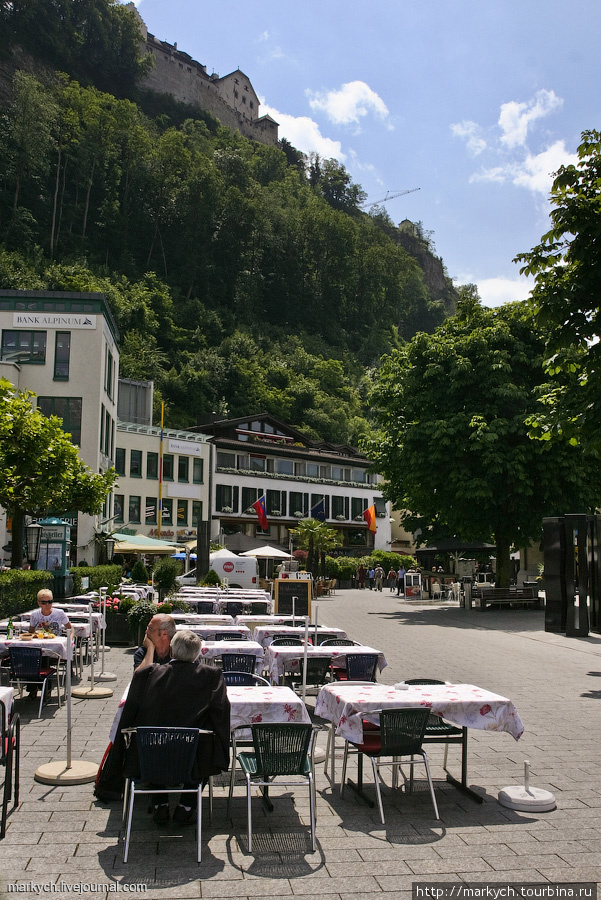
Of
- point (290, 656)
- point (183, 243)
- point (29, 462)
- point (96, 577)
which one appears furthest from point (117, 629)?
point (183, 243)

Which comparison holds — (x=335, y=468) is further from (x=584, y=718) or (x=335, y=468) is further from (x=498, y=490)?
(x=584, y=718)

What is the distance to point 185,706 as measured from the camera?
19.7 feet

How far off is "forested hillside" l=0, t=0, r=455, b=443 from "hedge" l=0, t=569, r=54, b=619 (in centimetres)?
5320

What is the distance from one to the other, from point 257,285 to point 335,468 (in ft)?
109

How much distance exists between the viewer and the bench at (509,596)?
3086cm

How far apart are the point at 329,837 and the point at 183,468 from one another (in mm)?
51292

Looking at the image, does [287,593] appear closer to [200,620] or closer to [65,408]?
[200,620]

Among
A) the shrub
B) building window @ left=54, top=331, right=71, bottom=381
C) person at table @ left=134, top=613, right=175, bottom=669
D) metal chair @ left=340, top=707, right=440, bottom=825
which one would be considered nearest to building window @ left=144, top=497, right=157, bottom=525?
building window @ left=54, top=331, right=71, bottom=381

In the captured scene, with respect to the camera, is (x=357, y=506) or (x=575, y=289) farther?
(x=357, y=506)

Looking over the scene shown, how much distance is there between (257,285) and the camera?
97.4 m

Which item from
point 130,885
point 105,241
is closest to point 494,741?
point 130,885

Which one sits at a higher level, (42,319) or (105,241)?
(105,241)

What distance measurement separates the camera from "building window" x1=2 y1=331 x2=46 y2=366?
37469 millimetres

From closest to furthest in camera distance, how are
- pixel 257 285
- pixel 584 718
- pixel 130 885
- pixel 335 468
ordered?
1. pixel 130 885
2. pixel 584 718
3. pixel 335 468
4. pixel 257 285
